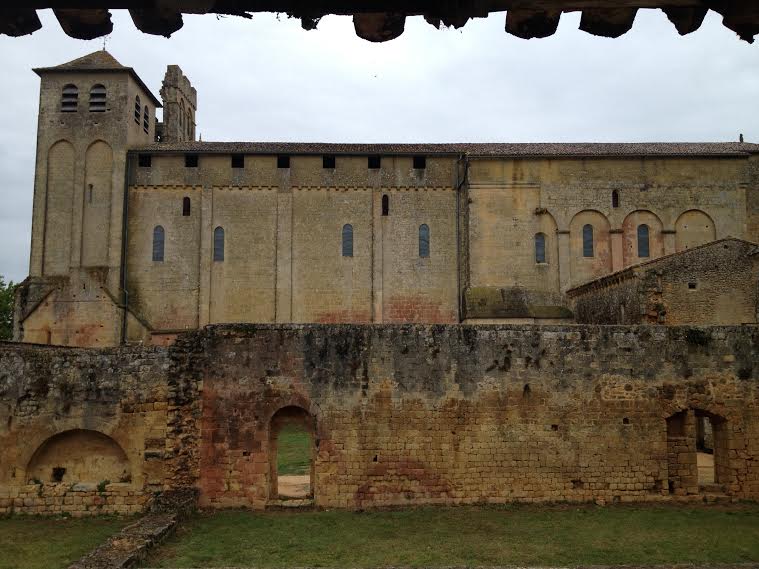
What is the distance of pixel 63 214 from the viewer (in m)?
31.5

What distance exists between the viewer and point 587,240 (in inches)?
1242

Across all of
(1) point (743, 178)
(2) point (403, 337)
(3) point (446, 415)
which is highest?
(1) point (743, 178)

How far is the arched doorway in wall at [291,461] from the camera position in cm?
1476

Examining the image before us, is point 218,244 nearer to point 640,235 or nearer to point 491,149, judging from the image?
point 491,149

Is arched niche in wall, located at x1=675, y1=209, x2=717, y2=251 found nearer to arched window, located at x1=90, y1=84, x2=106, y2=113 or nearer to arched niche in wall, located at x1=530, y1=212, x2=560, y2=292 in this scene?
arched niche in wall, located at x1=530, y1=212, x2=560, y2=292

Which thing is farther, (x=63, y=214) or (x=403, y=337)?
(x=63, y=214)

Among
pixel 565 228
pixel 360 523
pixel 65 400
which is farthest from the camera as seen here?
pixel 565 228

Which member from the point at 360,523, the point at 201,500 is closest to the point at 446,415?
the point at 360,523

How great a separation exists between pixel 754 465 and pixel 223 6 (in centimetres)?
1456

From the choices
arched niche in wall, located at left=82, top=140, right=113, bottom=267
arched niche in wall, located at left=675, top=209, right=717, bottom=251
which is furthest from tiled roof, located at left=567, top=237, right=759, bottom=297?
arched niche in wall, located at left=82, top=140, right=113, bottom=267

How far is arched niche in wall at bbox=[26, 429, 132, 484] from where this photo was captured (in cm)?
1420

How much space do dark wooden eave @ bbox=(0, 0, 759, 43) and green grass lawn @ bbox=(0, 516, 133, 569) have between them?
8.82 meters

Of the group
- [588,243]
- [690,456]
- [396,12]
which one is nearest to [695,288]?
[690,456]

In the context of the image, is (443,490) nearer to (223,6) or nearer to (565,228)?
(223,6)
